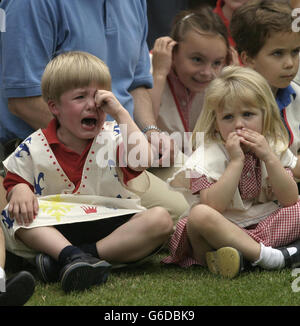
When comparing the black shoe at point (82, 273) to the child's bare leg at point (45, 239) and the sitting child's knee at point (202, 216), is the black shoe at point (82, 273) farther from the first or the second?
the sitting child's knee at point (202, 216)

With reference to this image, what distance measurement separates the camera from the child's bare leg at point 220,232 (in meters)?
A: 2.56

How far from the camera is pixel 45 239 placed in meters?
2.55

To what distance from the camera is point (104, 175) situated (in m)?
2.74

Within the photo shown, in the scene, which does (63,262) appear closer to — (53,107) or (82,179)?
(82,179)

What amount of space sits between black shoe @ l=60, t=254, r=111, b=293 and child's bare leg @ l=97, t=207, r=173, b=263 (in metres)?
0.22

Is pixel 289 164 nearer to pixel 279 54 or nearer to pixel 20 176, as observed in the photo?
pixel 279 54

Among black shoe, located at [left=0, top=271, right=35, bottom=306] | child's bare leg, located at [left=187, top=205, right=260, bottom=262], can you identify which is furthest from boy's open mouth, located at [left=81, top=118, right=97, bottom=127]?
black shoe, located at [left=0, top=271, right=35, bottom=306]

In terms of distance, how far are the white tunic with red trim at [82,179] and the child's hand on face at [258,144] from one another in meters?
0.47

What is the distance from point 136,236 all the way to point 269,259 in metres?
0.48

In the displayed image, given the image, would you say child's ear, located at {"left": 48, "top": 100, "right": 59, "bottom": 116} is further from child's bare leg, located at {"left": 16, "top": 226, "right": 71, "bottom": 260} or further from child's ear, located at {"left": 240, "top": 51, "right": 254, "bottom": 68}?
child's ear, located at {"left": 240, "top": 51, "right": 254, "bottom": 68}

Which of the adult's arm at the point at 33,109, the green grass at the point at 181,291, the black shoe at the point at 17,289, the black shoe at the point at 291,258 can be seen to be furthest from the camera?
the adult's arm at the point at 33,109

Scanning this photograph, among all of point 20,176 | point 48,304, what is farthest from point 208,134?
point 48,304

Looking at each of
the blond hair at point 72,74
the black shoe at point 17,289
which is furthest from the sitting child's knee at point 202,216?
the black shoe at point 17,289

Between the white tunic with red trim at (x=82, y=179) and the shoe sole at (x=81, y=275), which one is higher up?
the white tunic with red trim at (x=82, y=179)
